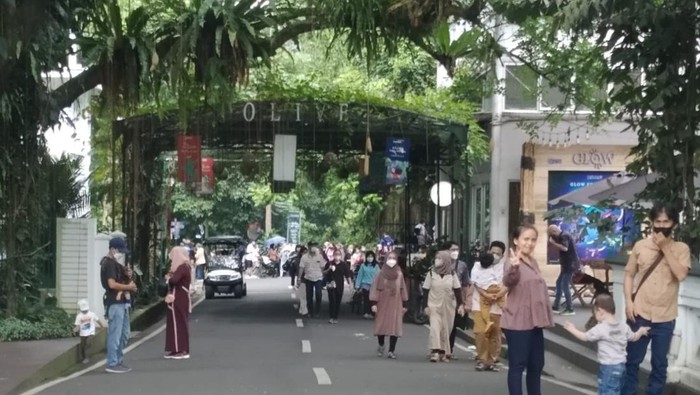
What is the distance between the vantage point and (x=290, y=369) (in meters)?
14.3

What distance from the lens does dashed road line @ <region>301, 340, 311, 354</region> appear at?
17.4 meters

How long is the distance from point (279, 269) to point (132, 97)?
41.8 m

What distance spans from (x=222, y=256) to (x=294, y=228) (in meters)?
32.5

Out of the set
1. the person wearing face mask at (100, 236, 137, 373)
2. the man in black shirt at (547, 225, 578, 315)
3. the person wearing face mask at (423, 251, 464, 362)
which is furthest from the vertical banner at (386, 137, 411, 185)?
the person wearing face mask at (100, 236, 137, 373)

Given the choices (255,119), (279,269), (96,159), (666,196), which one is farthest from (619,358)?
(279,269)

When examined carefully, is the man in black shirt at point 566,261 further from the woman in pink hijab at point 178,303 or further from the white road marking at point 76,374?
the white road marking at point 76,374

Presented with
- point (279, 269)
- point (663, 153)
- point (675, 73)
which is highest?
point (675, 73)

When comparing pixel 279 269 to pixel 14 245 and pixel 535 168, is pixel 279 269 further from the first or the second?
pixel 14 245

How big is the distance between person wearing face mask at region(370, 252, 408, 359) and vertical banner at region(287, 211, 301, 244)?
55285mm

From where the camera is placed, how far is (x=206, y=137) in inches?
1079

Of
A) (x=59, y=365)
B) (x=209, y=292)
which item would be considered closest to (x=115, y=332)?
(x=59, y=365)

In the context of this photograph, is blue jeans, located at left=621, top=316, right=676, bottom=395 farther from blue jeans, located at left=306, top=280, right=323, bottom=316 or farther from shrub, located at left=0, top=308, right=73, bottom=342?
blue jeans, located at left=306, top=280, right=323, bottom=316

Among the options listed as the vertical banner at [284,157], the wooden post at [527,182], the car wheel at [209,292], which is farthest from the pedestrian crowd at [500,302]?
the car wheel at [209,292]

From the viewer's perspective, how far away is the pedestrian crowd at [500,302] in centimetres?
911
